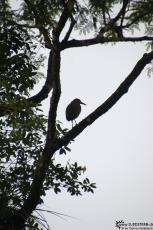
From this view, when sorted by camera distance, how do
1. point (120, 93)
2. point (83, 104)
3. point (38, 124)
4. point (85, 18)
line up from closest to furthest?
point (120, 93) → point (38, 124) → point (85, 18) → point (83, 104)

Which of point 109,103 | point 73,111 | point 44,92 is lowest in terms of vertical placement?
point 109,103

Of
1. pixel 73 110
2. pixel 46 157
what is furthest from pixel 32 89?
pixel 73 110

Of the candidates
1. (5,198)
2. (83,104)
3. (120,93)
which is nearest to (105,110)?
(120,93)

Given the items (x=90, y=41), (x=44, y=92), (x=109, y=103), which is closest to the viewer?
(x=109, y=103)

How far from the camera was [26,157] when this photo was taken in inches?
233

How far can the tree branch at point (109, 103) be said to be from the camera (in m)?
4.35

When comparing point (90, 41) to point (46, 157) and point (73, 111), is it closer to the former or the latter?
point (46, 157)

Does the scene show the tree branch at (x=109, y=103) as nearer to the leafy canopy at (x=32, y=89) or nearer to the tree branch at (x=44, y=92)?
the leafy canopy at (x=32, y=89)

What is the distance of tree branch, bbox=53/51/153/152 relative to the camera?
171 inches

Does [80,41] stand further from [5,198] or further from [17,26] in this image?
[5,198]

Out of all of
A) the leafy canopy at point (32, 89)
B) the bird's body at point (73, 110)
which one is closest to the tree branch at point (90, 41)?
the leafy canopy at point (32, 89)

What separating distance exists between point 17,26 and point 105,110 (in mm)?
1942

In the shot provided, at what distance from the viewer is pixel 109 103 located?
4.34m

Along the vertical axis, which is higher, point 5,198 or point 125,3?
point 125,3
